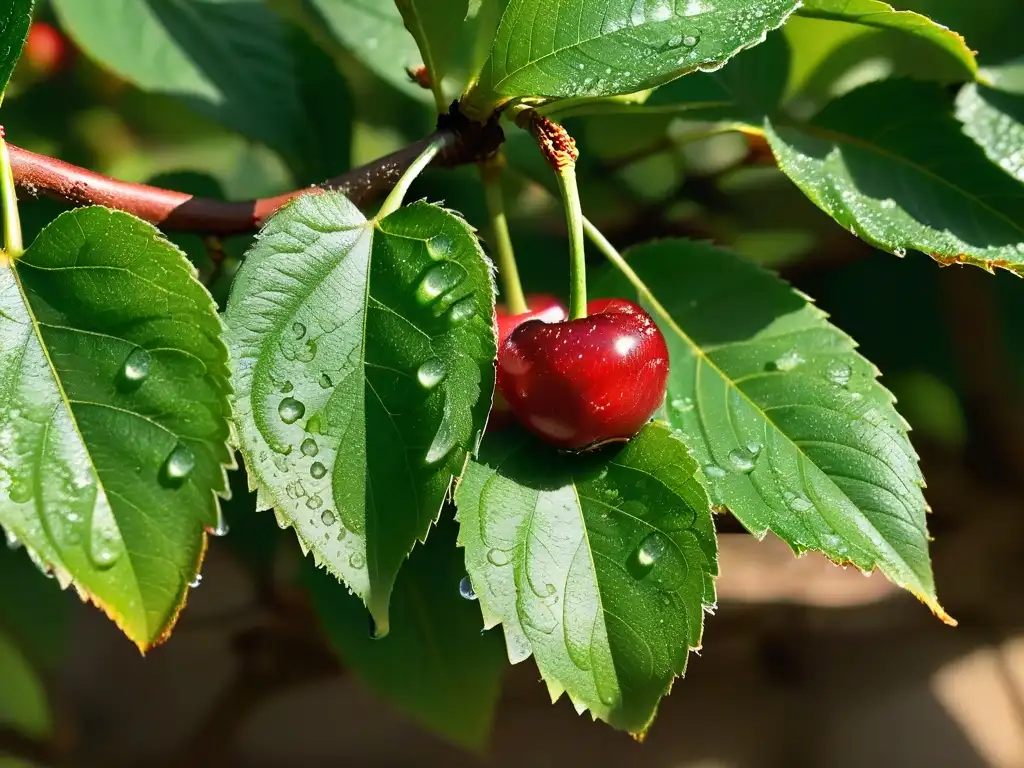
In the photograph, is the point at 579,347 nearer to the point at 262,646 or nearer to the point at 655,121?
the point at 655,121

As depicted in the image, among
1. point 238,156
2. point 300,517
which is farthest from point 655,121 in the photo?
point 238,156

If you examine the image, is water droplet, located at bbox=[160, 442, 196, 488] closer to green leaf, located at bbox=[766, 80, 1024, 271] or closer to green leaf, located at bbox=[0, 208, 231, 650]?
green leaf, located at bbox=[0, 208, 231, 650]

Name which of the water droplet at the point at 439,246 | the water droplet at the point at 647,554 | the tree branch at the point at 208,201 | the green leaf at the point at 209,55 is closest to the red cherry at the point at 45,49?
the green leaf at the point at 209,55

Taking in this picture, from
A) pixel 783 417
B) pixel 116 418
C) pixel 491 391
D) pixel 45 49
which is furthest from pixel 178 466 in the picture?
pixel 45 49

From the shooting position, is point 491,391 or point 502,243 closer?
point 491,391

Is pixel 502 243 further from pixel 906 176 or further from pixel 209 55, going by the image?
pixel 209 55

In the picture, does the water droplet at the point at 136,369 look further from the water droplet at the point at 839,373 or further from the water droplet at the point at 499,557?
the water droplet at the point at 839,373

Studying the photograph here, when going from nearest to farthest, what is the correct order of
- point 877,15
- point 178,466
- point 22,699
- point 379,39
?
point 178,466, point 877,15, point 379,39, point 22,699
